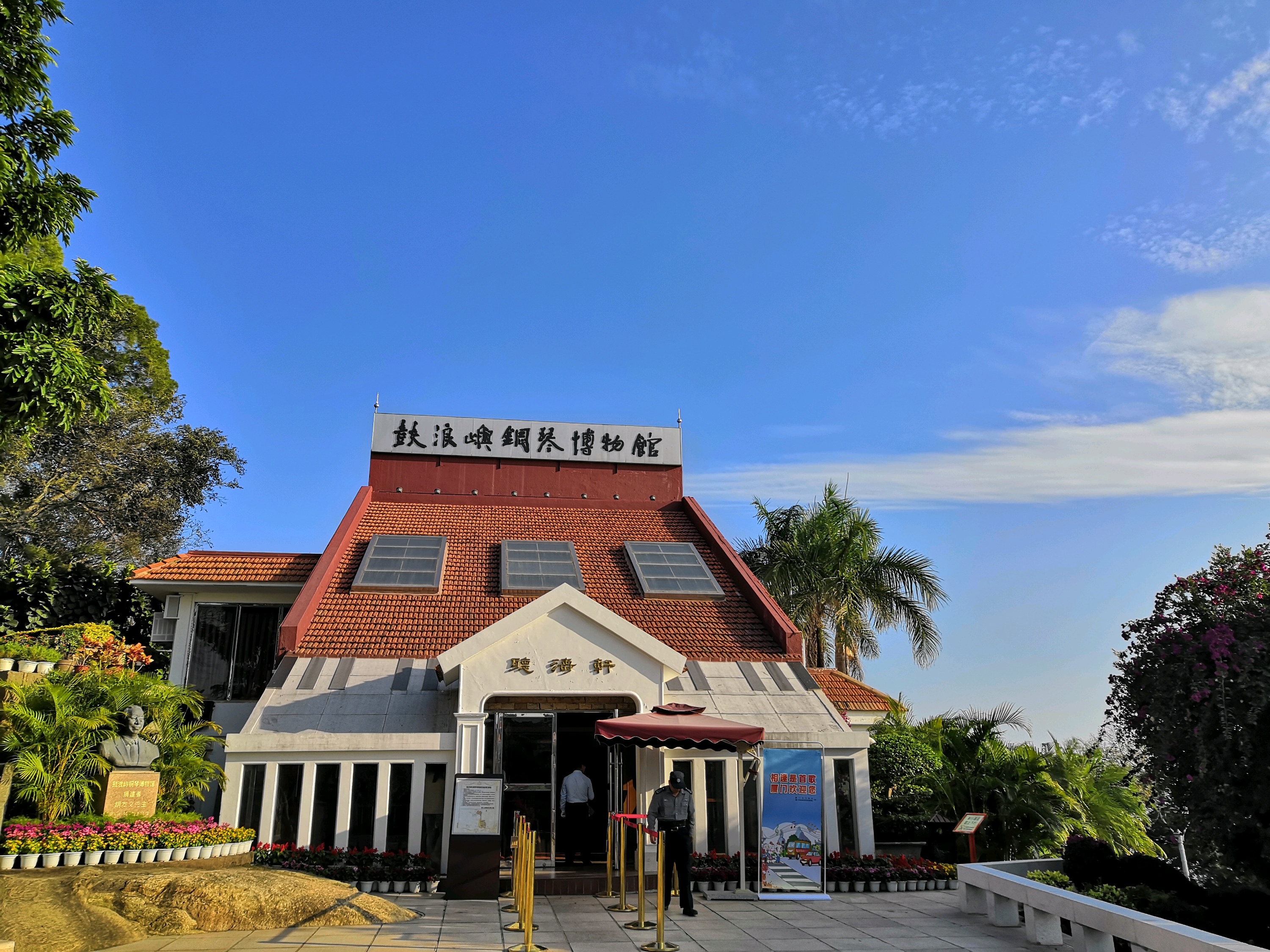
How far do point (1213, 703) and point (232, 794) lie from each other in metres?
15.3

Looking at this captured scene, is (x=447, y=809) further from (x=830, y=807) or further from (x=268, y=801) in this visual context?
(x=830, y=807)

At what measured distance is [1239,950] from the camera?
8227mm

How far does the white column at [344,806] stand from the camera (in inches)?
622

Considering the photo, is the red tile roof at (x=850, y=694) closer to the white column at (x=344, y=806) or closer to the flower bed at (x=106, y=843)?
the white column at (x=344, y=806)

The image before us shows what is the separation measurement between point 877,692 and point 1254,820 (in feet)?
41.3

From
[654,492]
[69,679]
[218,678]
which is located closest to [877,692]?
[654,492]

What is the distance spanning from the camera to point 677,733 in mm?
13844

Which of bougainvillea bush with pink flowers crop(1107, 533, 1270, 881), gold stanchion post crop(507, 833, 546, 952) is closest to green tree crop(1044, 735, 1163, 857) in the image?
bougainvillea bush with pink flowers crop(1107, 533, 1270, 881)

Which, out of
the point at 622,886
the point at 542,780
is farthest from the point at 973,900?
the point at 542,780

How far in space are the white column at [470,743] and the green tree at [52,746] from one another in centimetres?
548

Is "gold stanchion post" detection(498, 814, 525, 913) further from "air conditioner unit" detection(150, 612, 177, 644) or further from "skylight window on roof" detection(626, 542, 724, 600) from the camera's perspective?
"air conditioner unit" detection(150, 612, 177, 644)

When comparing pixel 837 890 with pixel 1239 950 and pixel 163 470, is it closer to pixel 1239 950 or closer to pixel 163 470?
pixel 1239 950

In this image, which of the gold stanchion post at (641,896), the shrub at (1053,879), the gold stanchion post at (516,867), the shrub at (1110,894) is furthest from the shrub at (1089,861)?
the gold stanchion post at (516,867)

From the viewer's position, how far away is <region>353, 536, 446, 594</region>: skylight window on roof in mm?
20688
